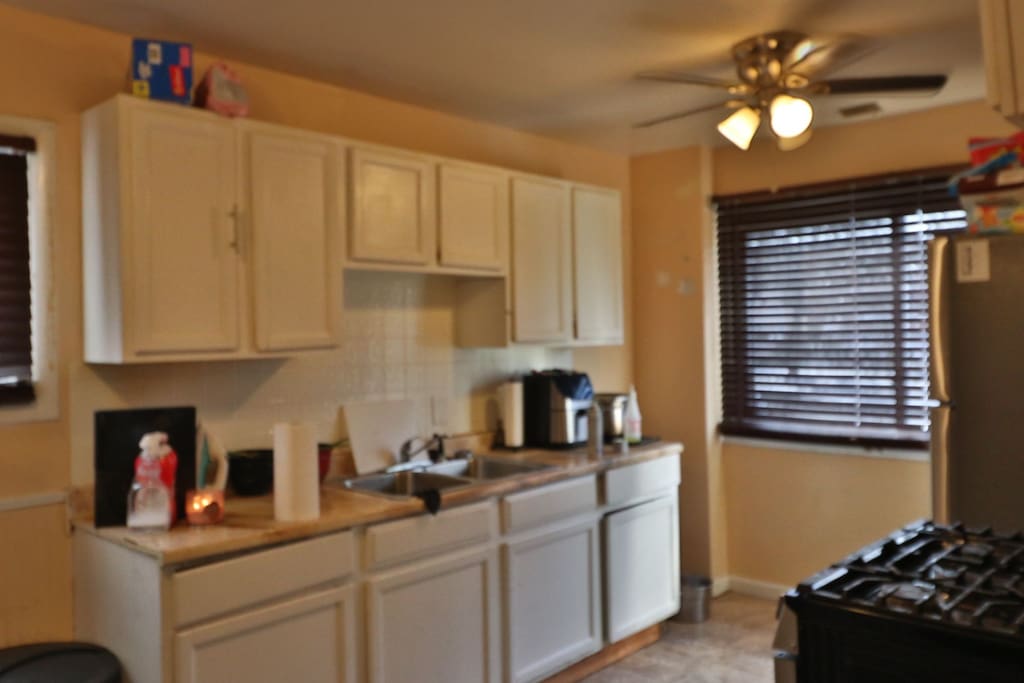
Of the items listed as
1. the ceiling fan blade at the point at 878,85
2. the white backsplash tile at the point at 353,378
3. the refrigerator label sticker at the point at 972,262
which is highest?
the ceiling fan blade at the point at 878,85

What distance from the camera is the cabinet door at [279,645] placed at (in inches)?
83.6

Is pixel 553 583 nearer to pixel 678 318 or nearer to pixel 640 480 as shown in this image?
pixel 640 480

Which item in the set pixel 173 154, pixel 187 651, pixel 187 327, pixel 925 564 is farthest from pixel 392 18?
pixel 925 564

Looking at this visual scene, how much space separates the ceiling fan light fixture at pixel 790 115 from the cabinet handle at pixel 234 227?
1720 millimetres

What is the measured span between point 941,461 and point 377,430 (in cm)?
202

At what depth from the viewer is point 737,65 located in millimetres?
2973

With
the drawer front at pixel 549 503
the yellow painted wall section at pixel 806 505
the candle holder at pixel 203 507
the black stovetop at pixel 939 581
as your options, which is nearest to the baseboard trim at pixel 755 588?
the yellow painted wall section at pixel 806 505

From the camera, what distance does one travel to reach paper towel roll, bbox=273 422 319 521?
2361mm

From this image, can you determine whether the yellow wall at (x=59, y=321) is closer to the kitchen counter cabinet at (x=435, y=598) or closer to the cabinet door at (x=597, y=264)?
the kitchen counter cabinet at (x=435, y=598)

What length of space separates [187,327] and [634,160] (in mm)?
2861

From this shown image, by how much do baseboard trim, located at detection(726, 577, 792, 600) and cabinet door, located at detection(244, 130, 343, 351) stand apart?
108 inches

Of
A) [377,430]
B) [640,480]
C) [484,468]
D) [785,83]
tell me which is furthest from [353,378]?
[785,83]

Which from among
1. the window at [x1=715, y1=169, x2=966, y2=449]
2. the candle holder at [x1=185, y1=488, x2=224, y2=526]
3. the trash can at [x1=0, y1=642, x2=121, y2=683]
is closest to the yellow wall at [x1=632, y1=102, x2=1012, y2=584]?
the window at [x1=715, y1=169, x2=966, y2=449]

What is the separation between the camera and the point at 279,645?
90.3 inches
